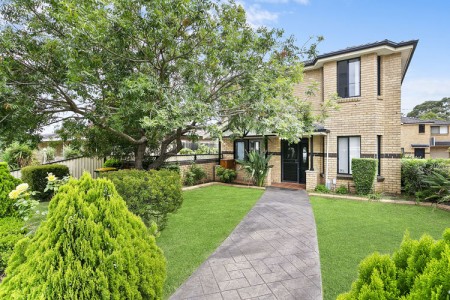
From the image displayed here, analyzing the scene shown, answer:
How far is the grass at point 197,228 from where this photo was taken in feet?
13.4

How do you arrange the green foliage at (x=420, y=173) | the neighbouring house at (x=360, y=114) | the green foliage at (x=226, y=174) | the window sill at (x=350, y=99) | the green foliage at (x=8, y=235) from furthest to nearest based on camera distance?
the green foliage at (x=226, y=174) → the window sill at (x=350, y=99) → the neighbouring house at (x=360, y=114) → the green foliage at (x=420, y=173) → the green foliage at (x=8, y=235)

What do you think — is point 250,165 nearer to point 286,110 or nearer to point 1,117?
point 286,110

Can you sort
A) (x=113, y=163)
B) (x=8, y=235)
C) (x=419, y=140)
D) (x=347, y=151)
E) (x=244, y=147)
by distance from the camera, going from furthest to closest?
(x=419, y=140)
(x=244, y=147)
(x=113, y=163)
(x=347, y=151)
(x=8, y=235)

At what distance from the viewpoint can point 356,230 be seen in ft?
19.2

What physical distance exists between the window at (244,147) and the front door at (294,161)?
1.59 metres

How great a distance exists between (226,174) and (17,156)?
41.1 ft

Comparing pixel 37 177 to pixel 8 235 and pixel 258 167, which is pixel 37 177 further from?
pixel 258 167

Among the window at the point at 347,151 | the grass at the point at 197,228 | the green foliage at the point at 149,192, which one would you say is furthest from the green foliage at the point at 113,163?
the window at the point at 347,151

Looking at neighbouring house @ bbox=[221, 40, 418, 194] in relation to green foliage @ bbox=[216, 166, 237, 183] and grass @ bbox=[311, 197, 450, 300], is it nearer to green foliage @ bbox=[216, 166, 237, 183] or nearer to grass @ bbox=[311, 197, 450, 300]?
grass @ bbox=[311, 197, 450, 300]

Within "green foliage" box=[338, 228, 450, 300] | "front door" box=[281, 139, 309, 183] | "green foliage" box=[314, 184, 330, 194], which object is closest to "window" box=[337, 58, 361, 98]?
"front door" box=[281, 139, 309, 183]

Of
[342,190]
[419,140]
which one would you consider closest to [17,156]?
[342,190]

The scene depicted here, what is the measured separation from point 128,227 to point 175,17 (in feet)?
16.7

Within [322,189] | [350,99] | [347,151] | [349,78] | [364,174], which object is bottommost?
[322,189]

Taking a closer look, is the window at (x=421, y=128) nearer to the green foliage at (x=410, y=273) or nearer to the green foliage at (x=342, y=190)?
the green foliage at (x=342, y=190)
